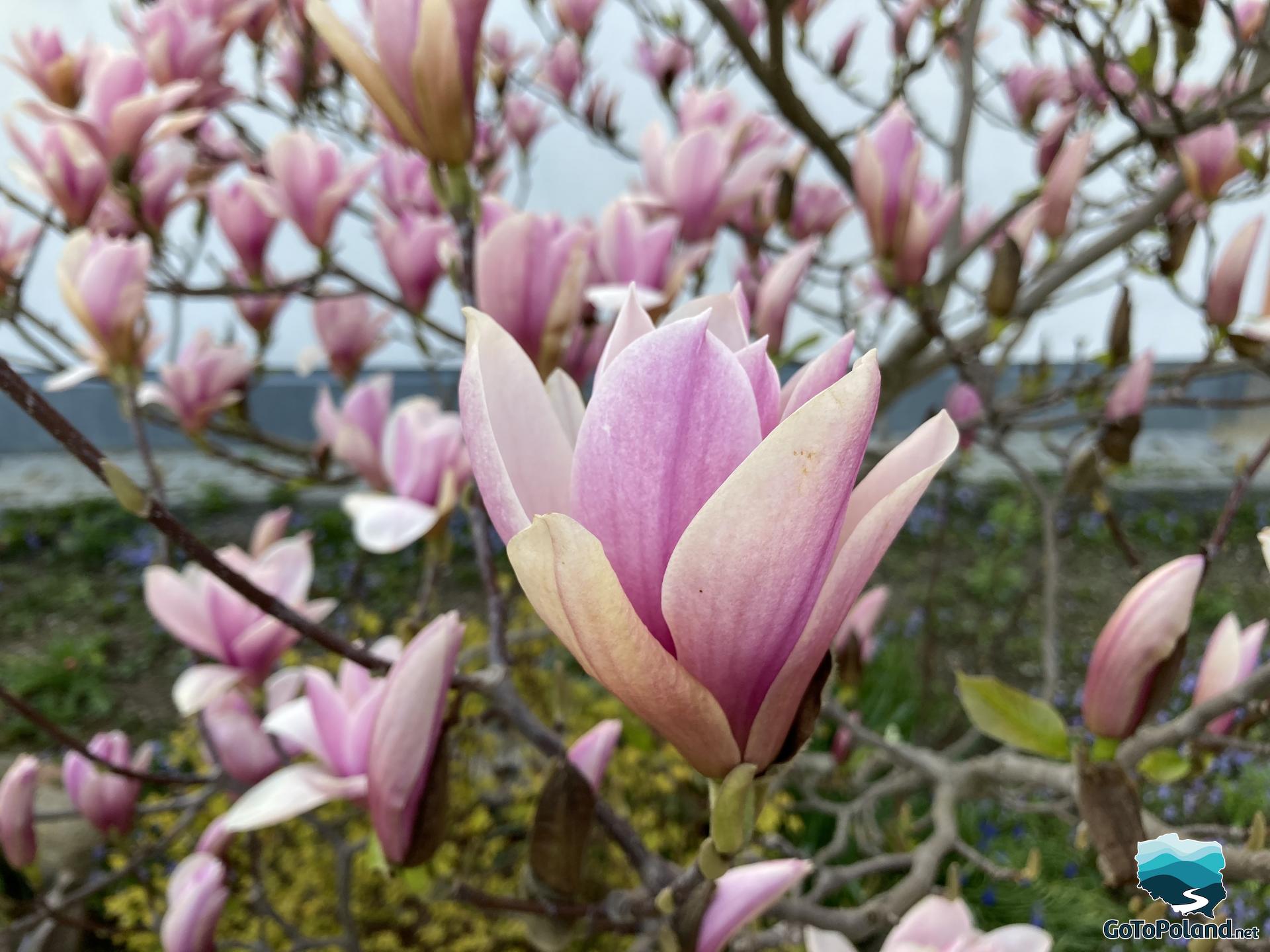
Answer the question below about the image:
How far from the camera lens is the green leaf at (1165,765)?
507 mm

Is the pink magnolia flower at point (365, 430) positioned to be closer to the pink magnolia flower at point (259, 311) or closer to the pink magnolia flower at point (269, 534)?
the pink magnolia flower at point (269, 534)

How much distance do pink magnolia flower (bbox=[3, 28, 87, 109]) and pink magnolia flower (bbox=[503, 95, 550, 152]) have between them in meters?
0.84

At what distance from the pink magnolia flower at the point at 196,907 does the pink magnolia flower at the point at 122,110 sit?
0.63 m

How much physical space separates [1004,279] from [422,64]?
0.55 m

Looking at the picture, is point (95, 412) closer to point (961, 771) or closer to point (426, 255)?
point (426, 255)

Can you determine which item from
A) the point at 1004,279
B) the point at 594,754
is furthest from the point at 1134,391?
the point at 594,754

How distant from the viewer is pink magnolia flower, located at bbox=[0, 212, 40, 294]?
91 centimetres

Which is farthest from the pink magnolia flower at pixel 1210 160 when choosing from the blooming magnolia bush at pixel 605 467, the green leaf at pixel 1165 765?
the green leaf at pixel 1165 765

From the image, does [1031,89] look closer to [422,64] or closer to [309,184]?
[309,184]

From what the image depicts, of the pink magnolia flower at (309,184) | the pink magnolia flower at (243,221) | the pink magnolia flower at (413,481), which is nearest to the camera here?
the pink magnolia flower at (413,481)

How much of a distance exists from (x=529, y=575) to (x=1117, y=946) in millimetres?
1597

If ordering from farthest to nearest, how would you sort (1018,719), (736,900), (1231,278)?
(1231,278), (1018,719), (736,900)

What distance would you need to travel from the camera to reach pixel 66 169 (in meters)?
0.81

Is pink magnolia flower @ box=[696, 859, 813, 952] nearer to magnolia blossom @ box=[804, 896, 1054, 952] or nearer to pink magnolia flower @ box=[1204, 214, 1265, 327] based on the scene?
magnolia blossom @ box=[804, 896, 1054, 952]
